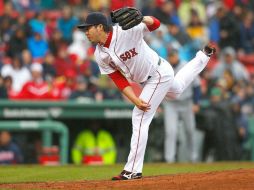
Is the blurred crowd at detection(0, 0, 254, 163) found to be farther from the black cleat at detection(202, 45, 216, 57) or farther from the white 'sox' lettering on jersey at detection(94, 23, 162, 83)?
the white 'sox' lettering on jersey at detection(94, 23, 162, 83)

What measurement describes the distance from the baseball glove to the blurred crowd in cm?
643

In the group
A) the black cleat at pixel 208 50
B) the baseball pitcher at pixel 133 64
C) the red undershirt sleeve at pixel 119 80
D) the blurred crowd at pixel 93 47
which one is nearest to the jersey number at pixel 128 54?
the baseball pitcher at pixel 133 64

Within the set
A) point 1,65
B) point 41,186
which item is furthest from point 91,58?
point 41,186

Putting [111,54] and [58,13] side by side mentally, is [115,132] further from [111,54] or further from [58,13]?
[111,54]

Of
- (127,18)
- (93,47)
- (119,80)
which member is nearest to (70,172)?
(119,80)

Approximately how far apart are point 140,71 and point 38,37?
792cm

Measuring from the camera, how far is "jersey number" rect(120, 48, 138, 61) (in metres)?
8.47

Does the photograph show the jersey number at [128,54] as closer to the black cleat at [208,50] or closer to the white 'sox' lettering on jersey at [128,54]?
the white 'sox' lettering on jersey at [128,54]

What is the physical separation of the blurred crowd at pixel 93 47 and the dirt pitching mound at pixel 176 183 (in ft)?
20.1

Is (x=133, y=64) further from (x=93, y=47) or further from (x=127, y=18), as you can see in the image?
(x=93, y=47)

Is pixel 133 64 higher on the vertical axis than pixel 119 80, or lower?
higher

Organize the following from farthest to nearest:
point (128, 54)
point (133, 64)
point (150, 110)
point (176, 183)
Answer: point (150, 110) < point (133, 64) < point (128, 54) < point (176, 183)

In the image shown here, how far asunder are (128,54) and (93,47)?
8826mm

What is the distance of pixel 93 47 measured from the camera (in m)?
17.3
